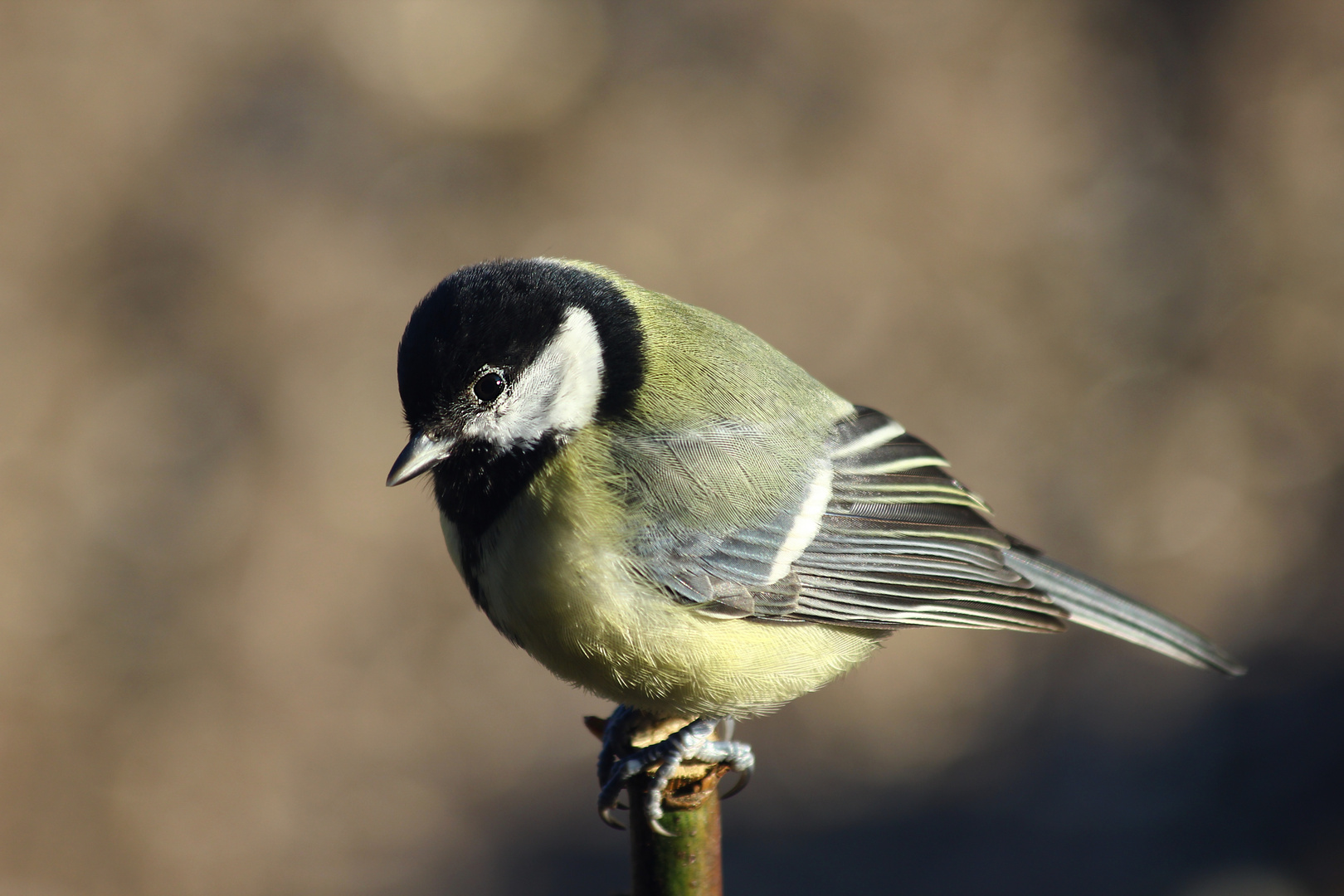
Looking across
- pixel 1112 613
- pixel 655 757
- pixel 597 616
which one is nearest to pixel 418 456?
pixel 597 616

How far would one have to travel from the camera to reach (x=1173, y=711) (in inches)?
180

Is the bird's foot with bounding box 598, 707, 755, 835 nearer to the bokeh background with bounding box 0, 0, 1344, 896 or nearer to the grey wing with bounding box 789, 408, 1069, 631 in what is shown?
the grey wing with bounding box 789, 408, 1069, 631

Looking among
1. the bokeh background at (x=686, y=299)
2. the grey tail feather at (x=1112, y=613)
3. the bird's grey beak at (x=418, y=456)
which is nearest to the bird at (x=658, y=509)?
the bird's grey beak at (x=418, y=456)

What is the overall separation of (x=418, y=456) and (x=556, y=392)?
27cm

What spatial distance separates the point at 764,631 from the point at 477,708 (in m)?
2.63

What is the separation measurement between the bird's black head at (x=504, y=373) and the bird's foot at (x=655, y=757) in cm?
51

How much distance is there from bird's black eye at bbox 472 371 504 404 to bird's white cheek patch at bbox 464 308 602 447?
2 cm

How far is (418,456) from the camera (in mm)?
1947

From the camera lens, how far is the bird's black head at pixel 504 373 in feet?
6.26

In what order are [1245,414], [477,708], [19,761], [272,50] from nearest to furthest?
[19,761] < [477,708] < [272,50] < [1245,414]

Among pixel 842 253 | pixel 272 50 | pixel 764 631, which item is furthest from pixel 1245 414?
pixel 272 50

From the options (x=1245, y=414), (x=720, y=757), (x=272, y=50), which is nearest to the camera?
(x=720, y=757)

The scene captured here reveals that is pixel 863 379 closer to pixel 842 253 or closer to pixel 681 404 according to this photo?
pixel 842 253

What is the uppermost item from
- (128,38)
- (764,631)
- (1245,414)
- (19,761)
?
(128,38)
